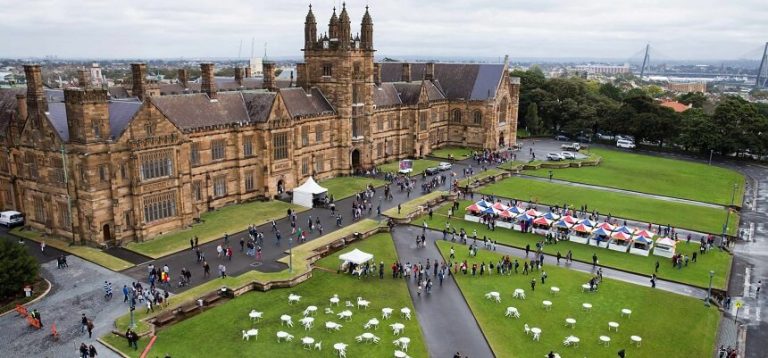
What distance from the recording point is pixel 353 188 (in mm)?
73375

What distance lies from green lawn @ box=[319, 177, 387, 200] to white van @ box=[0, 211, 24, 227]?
33.3 m

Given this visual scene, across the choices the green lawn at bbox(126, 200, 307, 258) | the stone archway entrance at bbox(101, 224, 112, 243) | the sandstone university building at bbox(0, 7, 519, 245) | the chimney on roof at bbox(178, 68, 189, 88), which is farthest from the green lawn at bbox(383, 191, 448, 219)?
the chimney on roof at bbox(178, 68, 189, 88)

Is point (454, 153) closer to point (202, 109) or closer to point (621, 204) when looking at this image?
point (621, 204)

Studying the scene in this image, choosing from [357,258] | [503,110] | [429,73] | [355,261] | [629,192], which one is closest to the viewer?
[355,261]

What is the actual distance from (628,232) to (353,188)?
113ft

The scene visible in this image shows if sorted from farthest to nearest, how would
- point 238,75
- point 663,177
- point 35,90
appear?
point 238,75 → point 663,177 → point 35,90

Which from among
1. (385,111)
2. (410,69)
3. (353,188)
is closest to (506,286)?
(353,188)

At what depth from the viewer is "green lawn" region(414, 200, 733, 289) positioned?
46.4m

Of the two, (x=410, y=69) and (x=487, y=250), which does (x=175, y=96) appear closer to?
(x=487, y=250)

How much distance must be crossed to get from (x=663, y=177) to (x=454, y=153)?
33.8 meters

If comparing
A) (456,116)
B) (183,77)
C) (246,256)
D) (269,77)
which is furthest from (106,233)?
(456,116)

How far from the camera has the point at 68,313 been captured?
37.6 metres

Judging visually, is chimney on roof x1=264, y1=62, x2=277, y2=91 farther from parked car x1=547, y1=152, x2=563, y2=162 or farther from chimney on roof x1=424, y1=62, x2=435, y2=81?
parked car x1=547, y1=152, x2=563, y2=162

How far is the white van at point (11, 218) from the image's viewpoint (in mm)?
55125
